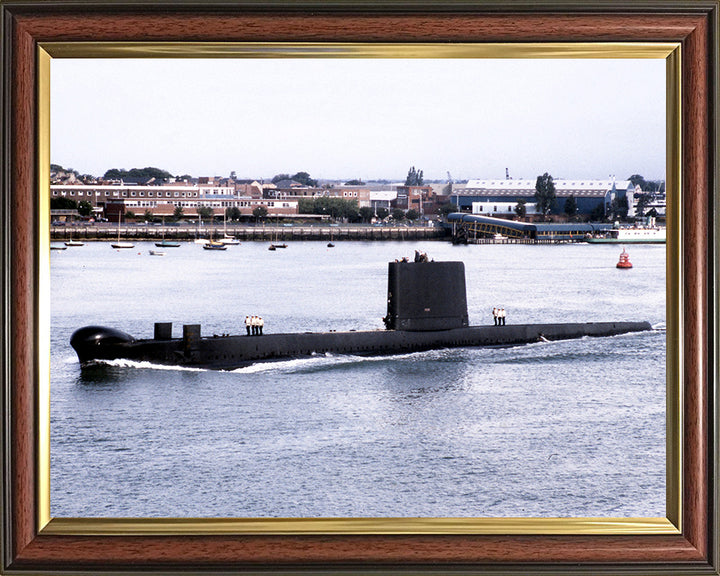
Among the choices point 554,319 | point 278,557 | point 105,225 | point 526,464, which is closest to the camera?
point 278,557

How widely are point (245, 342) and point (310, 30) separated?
1243cm

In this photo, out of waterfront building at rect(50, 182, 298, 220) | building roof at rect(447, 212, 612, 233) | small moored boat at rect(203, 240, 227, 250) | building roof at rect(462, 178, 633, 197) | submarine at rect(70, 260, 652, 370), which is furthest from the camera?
submarine at rect(70, 260, 652, 370)

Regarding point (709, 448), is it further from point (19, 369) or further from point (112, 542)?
point (19, 369)

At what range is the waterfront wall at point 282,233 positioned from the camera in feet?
18.4

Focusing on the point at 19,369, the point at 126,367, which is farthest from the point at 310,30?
the point at 126,367

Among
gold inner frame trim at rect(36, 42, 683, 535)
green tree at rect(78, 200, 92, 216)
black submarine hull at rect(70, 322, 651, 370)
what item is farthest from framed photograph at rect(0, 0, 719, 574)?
black submarine hull at rect(70, 322, 651, 370)

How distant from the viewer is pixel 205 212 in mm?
5348

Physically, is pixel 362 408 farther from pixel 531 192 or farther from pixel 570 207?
pixel 531 192

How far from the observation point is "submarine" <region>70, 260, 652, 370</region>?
14.4 m

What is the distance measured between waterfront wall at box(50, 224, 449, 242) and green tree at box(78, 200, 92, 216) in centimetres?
81

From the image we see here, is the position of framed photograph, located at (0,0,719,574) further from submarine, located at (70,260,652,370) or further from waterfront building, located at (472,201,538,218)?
submarine, located at (70,260,652,370)

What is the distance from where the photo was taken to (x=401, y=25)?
113 inches

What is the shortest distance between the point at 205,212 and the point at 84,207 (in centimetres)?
135

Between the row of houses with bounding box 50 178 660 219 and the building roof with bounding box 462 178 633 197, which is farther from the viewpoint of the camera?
the row of houses with bounding box 50 178 660 219
